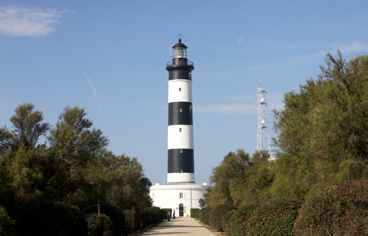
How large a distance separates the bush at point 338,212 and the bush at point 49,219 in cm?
989

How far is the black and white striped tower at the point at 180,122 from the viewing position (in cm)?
6862

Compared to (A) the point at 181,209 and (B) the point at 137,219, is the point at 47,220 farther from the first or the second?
(A) the point at 181,209

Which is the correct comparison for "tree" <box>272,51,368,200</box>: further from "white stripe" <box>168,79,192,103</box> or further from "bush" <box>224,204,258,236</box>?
"white stripe" <box>168,79,192,103</box>

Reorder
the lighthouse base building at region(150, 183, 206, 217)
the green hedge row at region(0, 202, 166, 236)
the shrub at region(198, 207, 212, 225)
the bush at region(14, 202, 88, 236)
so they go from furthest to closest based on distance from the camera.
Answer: the lighthouse base building at region(150, 183, 206, 217), the shrub at region(198, 207, 212, 225), the bush at region(14, 202, 88, 236), the green hedge row at region(0, 202, 166, 236)

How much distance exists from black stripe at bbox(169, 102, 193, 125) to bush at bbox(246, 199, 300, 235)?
5013 centimetres

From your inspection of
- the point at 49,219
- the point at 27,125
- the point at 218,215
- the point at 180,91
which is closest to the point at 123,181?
the point at 218,215

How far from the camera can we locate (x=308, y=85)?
A: 25688 millimetres

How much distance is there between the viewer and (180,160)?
69.8m

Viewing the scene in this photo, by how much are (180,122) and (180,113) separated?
1318 millimetres

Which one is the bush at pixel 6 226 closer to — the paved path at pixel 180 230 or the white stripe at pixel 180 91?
the paved path at pixel 180 230

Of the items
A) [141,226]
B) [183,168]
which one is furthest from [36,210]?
[183,168]

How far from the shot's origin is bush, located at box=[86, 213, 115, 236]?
73.9 feet

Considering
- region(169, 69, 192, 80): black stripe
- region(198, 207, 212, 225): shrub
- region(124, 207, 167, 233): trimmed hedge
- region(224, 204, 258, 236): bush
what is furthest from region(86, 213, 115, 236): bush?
region(169, 69, 192, 80): black stripe

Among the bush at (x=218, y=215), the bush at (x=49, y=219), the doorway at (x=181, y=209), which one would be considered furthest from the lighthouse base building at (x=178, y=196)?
the bush at (x=49, y=219)
